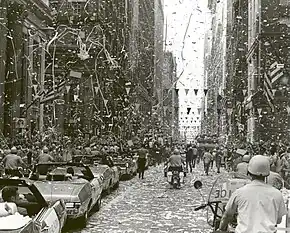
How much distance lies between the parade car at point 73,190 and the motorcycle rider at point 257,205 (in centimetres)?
724

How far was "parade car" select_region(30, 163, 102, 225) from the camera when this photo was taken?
12969mm

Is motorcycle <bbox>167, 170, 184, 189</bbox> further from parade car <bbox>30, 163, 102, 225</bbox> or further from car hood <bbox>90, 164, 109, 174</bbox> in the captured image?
parade car <bbox>30, 163, 102, 225</bbox>

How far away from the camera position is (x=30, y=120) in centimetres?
4600

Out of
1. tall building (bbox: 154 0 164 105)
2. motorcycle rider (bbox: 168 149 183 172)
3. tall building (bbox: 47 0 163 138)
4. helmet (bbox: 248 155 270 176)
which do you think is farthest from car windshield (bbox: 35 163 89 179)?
tall building (bbox: 154 0 164 105)

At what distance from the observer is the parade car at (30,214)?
7562 mm

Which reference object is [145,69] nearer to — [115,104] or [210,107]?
[115,104]

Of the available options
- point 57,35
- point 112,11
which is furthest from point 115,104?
point 57,35

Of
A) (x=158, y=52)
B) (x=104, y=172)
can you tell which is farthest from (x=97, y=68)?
(x=158, y=52)

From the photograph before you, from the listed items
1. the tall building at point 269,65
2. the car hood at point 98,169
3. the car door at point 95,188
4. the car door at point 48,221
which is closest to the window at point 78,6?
the tall building at point 269,65

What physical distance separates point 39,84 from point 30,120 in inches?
163

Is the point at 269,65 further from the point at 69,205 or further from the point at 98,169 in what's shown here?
the point at 69,205

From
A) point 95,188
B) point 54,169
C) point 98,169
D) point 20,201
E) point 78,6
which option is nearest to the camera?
point 20,201

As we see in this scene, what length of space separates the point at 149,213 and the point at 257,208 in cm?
1139

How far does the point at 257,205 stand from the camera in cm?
580
